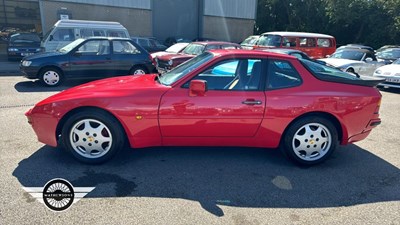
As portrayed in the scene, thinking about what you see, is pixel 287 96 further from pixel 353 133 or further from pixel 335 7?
pixel 335 7

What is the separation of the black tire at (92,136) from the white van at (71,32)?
8954 mm

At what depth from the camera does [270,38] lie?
13.6 m

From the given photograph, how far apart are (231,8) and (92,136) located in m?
22.4

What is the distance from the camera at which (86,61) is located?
320 inches

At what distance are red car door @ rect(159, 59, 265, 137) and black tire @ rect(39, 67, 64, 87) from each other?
239 inches

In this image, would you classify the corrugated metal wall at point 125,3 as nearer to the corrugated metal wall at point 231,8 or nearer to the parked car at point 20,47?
the corrugated metal wall at point 231,8

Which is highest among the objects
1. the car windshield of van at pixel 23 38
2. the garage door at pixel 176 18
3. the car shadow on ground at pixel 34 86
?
the garage door at pixel 176 18

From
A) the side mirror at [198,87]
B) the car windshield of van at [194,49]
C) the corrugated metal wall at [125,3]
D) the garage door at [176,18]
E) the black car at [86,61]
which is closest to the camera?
the side mirror at [198,87]

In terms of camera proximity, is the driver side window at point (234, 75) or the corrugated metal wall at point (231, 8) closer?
the driver side window at point (234, 75)

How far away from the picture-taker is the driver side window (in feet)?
11.4

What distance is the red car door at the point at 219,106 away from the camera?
10.9 ft

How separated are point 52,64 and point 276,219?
7602mm

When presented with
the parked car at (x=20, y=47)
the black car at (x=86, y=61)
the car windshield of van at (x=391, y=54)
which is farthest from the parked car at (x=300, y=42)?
the parked car at (x=20, y=47)

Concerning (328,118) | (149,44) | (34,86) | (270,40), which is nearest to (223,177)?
(328,118)
